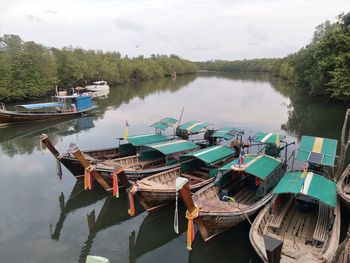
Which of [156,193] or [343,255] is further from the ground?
[156,193]

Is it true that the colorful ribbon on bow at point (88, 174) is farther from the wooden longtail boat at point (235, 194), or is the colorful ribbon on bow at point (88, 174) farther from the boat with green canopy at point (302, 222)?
the boat with green canopy at point (302, 222)

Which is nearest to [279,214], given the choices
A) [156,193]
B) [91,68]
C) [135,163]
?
[156,193]

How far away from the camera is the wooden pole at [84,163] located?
10812 mm

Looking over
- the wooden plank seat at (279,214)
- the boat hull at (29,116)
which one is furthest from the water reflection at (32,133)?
the wooden plank seat at (279,214)

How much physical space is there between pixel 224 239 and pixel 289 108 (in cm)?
2920

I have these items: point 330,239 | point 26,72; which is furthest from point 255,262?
point 26,72

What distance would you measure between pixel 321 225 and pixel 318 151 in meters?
3.68

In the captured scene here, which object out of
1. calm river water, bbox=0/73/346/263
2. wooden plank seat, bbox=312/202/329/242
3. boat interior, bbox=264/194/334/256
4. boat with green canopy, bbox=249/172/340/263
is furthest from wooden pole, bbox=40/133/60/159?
wooden plank seat, bbox=312/202/329/242

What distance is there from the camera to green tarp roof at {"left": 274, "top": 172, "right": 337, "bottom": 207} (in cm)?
896

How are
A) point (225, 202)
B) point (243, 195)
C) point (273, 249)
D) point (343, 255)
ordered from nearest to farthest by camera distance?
point (273, 249) < point (343, 255) < point (225, 202) < point (243, 195)

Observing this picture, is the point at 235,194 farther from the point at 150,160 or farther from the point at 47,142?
the point at 47,142

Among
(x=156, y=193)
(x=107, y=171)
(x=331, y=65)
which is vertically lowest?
(x=156, y=193)

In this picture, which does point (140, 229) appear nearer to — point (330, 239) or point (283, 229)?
point (283, 229)

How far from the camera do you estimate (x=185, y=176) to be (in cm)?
1362
